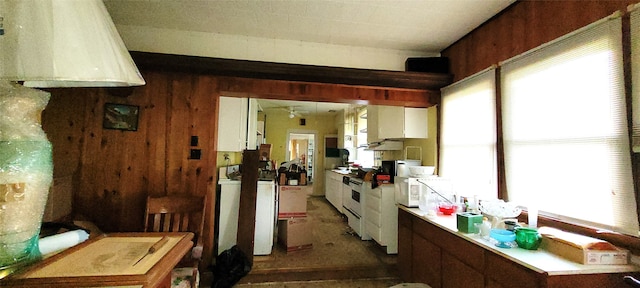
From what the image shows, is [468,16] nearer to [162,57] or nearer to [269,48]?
[269,48]

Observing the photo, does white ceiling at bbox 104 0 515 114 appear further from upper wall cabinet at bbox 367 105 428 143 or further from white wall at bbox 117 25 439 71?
upper wall cabinet at bbox 367 105 428 143

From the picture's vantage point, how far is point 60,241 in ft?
3.76

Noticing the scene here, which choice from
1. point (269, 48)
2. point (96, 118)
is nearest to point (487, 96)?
point (269, 48)

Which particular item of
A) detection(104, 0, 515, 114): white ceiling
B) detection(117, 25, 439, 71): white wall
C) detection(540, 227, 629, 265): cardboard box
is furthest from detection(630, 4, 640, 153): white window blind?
detection(117, 25, 439, 71): white wall

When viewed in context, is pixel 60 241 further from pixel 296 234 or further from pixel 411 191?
pixel 411 191

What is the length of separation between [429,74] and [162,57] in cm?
279

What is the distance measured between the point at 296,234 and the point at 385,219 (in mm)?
1160

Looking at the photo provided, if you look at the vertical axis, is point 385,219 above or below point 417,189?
below

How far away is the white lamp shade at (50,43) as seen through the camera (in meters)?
0.62

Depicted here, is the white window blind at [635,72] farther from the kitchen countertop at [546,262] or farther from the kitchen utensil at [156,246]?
the kitchen utensil at [156,246]

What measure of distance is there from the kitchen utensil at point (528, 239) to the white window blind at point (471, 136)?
2.21 feet

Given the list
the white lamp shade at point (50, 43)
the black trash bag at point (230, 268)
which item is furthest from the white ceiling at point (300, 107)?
the white lamp shade at point (50, 43)

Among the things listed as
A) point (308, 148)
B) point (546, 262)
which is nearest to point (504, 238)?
point (546, 262)

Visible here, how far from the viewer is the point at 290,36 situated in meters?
2.71
